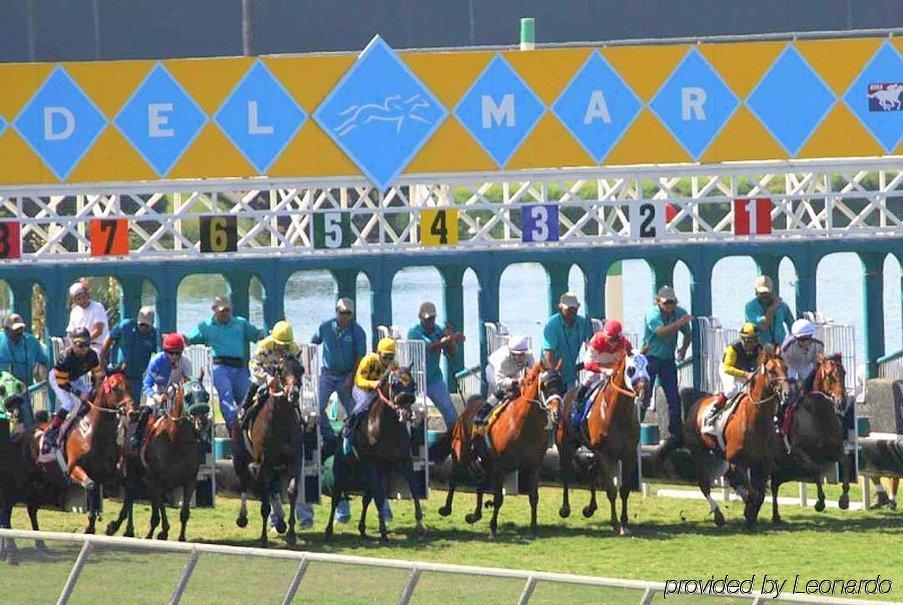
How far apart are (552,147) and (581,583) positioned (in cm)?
975

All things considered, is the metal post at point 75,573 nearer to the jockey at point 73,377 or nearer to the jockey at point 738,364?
the jockey at point 73,377

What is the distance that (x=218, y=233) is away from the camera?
17516 mm

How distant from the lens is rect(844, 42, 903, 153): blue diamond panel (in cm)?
1820

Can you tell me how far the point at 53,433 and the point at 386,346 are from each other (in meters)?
2.26

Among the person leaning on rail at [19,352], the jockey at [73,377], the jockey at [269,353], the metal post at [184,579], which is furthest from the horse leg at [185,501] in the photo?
the metal post at [184,579]

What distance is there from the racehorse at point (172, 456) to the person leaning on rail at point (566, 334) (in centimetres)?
270

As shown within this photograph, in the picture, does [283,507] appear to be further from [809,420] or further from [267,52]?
[267,52]

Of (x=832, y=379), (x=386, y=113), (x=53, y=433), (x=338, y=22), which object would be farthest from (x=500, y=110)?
(x=338, y=22)

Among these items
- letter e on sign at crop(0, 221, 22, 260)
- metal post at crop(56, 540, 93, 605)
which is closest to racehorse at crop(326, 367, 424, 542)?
letter e on sign at crop(0, 221, 22, 260)

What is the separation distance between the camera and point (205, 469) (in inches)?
628

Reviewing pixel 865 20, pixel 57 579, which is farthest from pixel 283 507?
pixel 865 20

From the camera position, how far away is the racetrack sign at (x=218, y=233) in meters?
17.5

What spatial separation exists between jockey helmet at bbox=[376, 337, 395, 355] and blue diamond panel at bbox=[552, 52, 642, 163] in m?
3.04

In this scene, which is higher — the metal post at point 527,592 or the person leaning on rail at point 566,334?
the person leaning on rail at point 566,334
